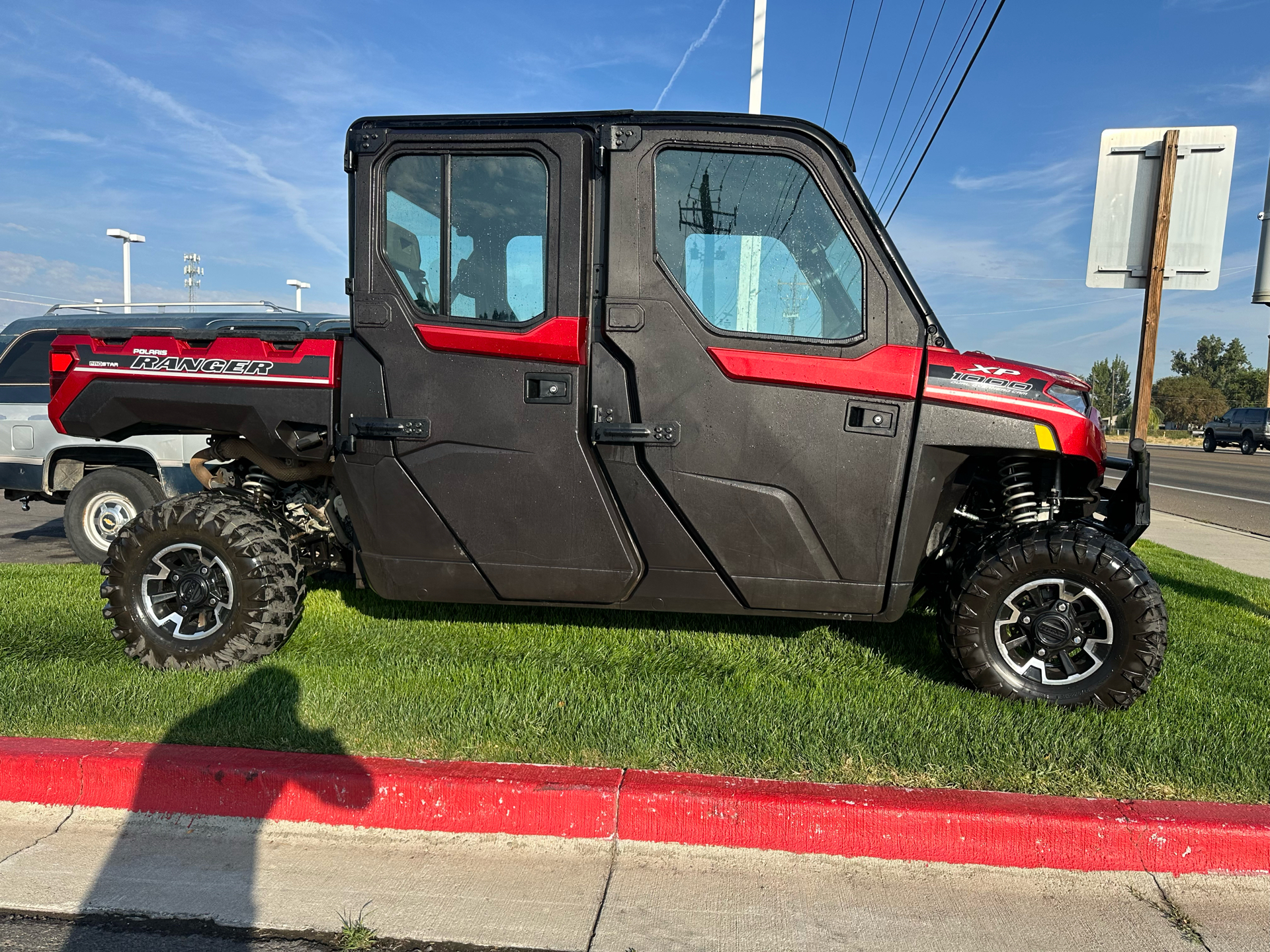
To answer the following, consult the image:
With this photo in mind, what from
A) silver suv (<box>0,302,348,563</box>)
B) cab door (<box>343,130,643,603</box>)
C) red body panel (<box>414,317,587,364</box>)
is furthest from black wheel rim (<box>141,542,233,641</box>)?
silver suv (<box>0,302,348,563</box>)

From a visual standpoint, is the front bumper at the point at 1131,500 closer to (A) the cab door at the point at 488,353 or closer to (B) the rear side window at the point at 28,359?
(A) the cab door at the point at 488,353

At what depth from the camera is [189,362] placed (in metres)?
4.14

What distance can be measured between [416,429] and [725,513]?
140 cm

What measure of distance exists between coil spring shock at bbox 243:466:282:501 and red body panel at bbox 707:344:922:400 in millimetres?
2606

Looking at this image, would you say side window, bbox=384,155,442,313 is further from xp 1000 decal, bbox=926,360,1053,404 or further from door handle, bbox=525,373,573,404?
xp 1000 decal, bbox=926,360,1053,404

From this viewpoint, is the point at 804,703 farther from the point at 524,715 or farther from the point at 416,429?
the point at 416,429

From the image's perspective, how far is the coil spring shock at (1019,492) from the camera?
4.02 m

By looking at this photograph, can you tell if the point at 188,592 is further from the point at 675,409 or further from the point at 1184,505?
the point at 1184,505

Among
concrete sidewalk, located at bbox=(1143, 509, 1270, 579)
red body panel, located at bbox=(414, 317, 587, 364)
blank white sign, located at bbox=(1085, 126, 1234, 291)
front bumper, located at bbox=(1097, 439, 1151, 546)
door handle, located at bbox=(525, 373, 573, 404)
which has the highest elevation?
blank white sign, located at bbox=(1085, 126, 1234, 291)

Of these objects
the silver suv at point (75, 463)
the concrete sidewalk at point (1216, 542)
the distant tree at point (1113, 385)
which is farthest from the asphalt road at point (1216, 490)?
the distant tree at point (1113, 385)

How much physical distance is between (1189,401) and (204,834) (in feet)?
297

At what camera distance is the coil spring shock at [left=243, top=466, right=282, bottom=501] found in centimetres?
463

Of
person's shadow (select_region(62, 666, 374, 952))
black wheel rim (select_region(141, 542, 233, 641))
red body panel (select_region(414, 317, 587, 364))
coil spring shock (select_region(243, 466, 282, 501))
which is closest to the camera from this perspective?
person's shadow (select_region(62, 666, 374, 952))

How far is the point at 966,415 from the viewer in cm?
357
